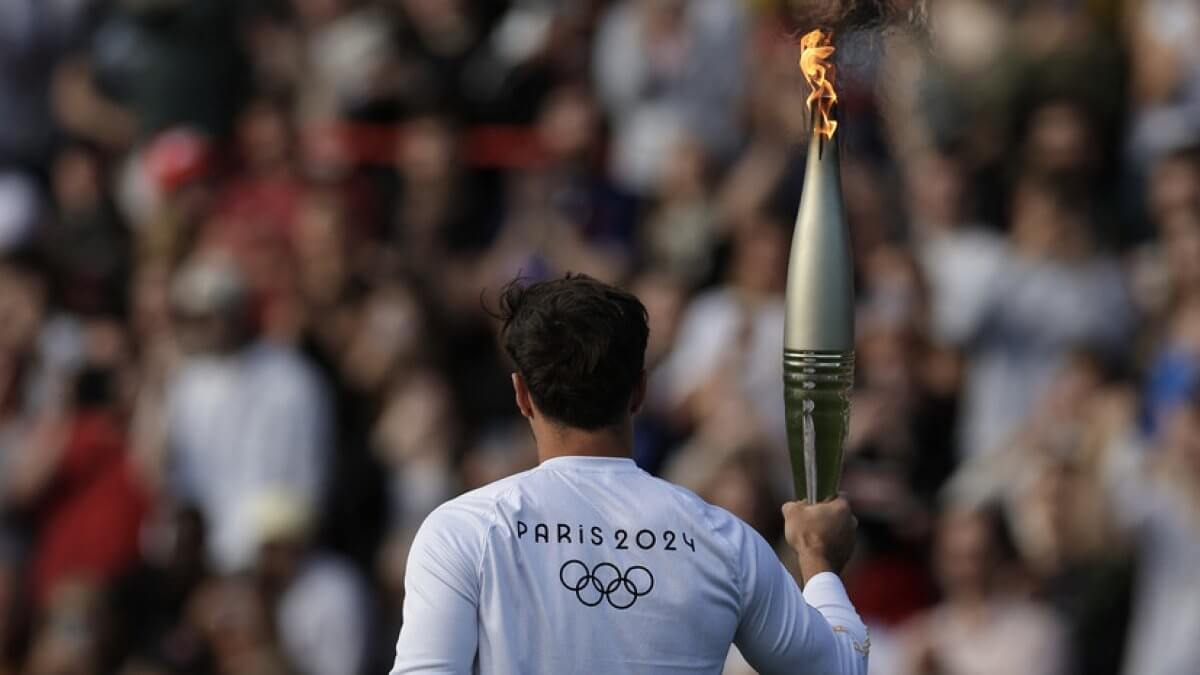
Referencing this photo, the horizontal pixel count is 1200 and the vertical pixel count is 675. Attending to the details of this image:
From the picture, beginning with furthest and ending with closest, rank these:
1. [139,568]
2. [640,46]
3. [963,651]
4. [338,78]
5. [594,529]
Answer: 1. [338,78]
2. [640,46]
3. [139,568]
4. [963,651]
5. [594,529]

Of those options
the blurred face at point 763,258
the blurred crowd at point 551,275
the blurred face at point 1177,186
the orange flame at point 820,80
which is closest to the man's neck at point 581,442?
the orange flame at point 820,80

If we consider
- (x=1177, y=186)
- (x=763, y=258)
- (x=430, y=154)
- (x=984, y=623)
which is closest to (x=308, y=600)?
(x=763, y=258)

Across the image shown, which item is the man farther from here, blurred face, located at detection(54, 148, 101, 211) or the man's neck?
blurred face, located at detection(54, 148, 101, 211)

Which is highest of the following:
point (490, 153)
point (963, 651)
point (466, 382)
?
point (490, 153)

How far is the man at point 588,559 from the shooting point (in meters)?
3.55

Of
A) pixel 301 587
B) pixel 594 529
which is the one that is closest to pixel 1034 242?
pixel 301 587

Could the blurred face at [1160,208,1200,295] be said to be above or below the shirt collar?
above

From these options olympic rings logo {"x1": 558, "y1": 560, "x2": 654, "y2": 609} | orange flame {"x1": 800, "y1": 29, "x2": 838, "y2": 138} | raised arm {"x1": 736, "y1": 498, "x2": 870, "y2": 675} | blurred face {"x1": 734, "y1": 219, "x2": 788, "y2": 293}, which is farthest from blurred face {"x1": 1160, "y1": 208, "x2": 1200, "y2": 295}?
olympic rings logo {"x1": 558, "y1": 560, "x2": 654, "y2": 609}

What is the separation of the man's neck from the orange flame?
783 millimetres

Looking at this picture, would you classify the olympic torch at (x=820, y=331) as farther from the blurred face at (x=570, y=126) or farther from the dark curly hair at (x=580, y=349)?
the blurred face at (x=570, y=126)

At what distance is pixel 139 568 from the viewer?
9195 millimetres

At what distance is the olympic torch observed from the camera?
409 cm

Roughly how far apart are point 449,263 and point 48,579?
2150 mm

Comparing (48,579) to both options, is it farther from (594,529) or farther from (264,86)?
(594,529)
